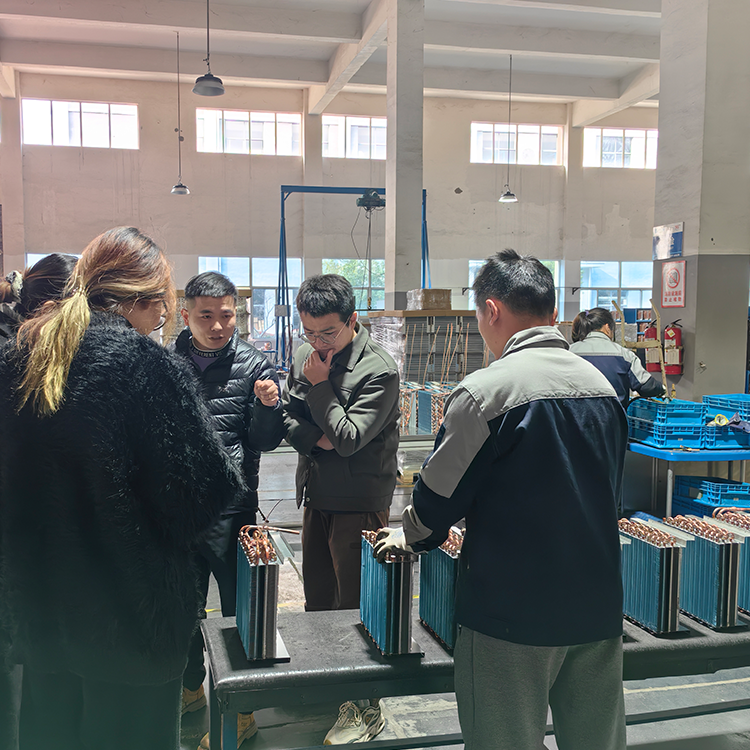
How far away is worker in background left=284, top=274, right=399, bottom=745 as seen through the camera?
270 centimetres

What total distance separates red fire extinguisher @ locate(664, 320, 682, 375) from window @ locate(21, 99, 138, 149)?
615 inches

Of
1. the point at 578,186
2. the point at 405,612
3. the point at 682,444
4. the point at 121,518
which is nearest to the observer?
the point at 121,518

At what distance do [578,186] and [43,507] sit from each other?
20.5 metres

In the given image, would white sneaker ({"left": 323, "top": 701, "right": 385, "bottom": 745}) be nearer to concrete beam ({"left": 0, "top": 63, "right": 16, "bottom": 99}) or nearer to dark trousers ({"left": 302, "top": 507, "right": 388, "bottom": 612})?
dark trousers ({"left": 302, "top": 507, "right": 388, "bottom": 612})

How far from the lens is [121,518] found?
150 centimetres

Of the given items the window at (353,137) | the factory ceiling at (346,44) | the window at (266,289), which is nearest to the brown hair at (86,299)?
the factory ceiling at (346,44)

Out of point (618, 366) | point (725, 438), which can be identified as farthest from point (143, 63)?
point (725, 438)

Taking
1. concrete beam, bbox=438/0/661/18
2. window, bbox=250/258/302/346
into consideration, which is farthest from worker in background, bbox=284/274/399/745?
window, bbox=250/258/302/346

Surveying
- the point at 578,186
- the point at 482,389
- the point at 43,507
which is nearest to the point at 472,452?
the point at 482,389

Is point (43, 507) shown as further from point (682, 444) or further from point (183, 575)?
point (682, 444)

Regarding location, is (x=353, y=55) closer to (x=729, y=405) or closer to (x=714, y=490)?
(x=729, y=405)

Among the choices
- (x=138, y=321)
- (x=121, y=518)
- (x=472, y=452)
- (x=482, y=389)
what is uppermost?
(x=138, y=321)

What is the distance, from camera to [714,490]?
491cm

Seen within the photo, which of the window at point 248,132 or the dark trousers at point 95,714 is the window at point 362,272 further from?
the dark trousers at point 95,714
